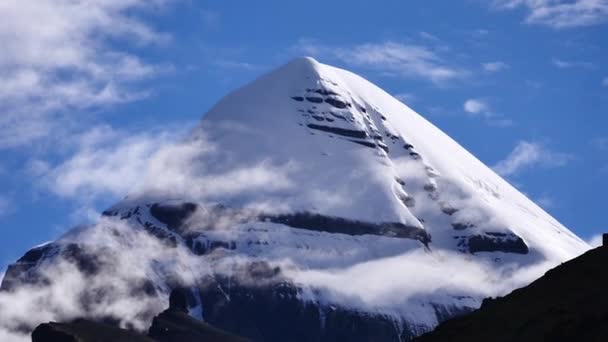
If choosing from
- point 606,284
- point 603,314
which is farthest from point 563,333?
point 606,284

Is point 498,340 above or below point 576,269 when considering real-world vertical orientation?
below

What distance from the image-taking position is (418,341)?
100375mm

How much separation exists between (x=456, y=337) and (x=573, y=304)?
23.0 feet

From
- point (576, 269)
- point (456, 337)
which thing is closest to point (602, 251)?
point (576, 269)

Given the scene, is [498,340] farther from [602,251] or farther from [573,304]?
[602,251]

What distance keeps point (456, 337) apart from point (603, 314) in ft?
34.1

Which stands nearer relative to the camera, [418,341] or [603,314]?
[603,314]

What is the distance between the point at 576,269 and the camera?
10088cm

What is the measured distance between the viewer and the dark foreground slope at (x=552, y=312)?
90.6 metres

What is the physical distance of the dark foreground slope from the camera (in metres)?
90.6

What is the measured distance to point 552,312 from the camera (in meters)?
94.8

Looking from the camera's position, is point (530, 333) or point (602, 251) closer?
point (530, 333)

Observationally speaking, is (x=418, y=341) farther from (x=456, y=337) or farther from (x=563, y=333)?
(x=563, y=333)

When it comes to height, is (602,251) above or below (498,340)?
above
